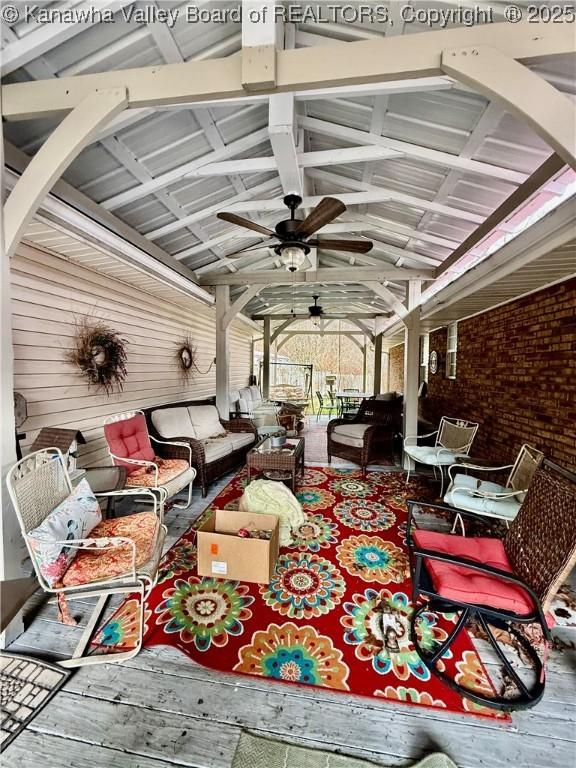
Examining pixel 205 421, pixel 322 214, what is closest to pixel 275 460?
pixel 205 421

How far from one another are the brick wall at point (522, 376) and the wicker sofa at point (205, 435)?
10.9ft

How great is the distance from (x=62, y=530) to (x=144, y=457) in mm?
1719

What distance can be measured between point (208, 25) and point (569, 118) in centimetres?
201

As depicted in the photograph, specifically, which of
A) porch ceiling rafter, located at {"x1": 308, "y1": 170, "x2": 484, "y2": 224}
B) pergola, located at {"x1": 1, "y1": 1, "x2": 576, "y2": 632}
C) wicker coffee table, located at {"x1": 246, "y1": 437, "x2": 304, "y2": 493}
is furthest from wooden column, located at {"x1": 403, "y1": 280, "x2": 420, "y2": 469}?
wicker coffee table, located at {"x1": 246, "y1": 437, "x2": 304, "y2": 493}

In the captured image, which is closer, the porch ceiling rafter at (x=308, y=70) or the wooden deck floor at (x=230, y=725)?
the wooden deck floor at (x=230, y=725)

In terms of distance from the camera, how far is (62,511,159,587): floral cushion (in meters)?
1.76

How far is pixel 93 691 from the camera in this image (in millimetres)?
1557

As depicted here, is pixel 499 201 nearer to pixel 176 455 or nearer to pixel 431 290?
pixel 431 290

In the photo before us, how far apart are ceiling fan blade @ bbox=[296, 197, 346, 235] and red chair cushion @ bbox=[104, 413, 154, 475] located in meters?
2.59

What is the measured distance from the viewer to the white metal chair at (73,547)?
5.56ft

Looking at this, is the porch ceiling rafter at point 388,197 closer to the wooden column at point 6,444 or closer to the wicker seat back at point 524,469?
the wicker seat back at point 524,469

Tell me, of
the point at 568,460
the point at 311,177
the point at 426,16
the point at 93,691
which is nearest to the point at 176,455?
the point at 93,691

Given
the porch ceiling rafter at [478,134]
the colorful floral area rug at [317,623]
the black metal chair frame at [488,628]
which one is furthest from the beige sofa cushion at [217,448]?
the porch ceiling rafter at [478,134]

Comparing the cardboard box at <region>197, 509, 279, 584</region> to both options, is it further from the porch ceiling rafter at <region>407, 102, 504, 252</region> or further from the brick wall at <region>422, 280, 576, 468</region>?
the porch ceiling rafter at <region>407, 102, 504, 252</region>
